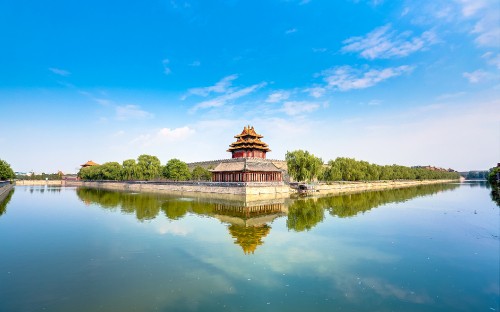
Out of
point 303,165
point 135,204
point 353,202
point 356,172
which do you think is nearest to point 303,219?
point 353,202

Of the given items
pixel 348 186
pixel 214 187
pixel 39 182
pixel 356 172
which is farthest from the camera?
pixel 39 182

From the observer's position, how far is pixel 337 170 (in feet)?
263

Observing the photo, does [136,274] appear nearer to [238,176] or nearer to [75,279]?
[75,279]

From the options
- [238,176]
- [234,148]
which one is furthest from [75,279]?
[234,148]

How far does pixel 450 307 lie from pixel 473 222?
21.2 m

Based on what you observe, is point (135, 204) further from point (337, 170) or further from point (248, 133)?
point (337, 170)

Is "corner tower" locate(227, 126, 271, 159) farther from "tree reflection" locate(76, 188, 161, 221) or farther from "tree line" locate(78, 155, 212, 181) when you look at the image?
"tree reflection" locate(76, 188, 161, 221)

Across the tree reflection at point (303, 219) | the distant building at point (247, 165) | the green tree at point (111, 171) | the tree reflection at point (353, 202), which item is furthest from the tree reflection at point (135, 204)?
the green tree at point (111, 171)

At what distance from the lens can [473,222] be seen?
26.3m

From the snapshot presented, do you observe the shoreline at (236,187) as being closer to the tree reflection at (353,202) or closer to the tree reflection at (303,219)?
the tree reflection at (353,202)

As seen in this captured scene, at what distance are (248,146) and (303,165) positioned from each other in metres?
13.2

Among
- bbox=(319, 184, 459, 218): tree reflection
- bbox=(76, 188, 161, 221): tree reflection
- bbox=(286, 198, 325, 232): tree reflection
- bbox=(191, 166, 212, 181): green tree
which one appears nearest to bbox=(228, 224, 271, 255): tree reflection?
bbox=(286, 198, 325, 232): tree reflection

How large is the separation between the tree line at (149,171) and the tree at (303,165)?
22.1 metres

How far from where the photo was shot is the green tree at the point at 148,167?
8150cm
